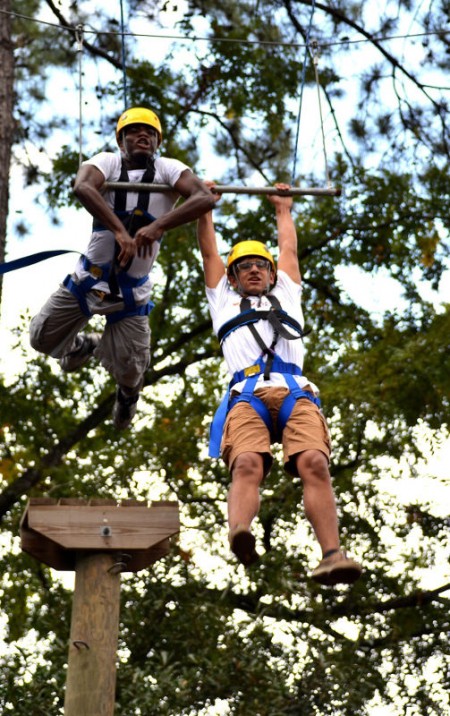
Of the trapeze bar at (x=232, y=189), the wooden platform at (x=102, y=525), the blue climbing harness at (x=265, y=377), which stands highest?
the trapeze bar at (x=232, y=189)

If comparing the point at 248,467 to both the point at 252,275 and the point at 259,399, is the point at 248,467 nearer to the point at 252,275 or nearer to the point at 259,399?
the point at 259,399

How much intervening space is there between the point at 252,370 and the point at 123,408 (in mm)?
1697

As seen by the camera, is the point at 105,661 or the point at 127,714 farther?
the point at 127,714

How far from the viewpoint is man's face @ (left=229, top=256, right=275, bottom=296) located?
584cm

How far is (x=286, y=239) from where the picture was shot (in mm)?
6039

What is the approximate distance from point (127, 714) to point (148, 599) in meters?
1.32

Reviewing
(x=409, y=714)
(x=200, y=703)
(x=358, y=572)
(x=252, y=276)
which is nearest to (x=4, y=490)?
(x=200, y=703)

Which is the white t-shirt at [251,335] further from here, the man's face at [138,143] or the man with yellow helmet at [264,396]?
the man's face at [138,143]

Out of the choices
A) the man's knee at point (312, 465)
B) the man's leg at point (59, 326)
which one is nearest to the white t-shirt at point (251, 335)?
the man's knee at point (312, 465)

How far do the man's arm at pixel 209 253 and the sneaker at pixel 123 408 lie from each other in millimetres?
1260

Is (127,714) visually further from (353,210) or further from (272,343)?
(353,210)

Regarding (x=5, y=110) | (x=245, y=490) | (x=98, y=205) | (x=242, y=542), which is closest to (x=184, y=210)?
(x=98, y=205)

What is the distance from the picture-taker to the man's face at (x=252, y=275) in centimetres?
584

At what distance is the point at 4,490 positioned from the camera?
1159 cm
